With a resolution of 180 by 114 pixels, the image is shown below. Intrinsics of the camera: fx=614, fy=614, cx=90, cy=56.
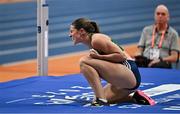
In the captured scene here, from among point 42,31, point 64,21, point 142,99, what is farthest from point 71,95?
point 64,21

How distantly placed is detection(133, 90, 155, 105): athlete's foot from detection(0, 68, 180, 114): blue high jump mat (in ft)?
0.29

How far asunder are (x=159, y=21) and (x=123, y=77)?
2556 millimetres

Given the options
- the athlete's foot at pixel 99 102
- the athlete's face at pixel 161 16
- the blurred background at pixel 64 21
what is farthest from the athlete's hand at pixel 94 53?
the blurred background at pixel 64 21

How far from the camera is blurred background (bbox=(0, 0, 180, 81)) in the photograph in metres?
11.3

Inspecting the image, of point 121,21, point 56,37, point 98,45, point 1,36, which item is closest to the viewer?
point 98,45

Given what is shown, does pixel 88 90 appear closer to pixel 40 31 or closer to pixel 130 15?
pixel 40 31

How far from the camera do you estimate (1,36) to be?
436 inches

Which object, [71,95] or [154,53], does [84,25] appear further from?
[154,53]

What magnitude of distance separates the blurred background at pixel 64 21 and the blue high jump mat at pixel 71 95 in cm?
239

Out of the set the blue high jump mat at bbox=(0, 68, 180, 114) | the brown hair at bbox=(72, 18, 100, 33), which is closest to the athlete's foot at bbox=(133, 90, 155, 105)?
the blue high jump mat at bbox=(0, 68, 180, 114)

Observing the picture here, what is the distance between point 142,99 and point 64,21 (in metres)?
6.89

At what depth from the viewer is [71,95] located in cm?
668

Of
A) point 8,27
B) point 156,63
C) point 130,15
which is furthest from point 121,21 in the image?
point 156,63

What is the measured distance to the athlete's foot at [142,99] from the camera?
6.04 meters
